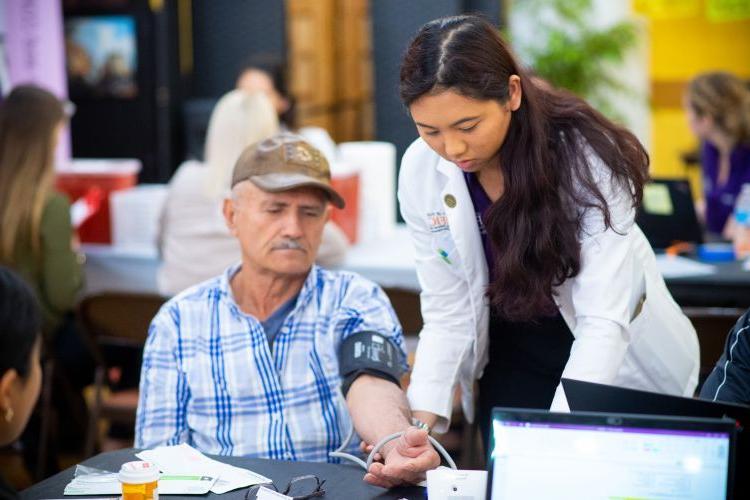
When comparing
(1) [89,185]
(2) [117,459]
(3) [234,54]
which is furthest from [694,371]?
(3) [234,54]

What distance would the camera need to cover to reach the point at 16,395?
1.74m

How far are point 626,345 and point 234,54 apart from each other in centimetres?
479

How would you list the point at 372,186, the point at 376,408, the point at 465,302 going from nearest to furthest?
1. the point at 376,408
2. the point at 465,302
3. the point at 372,186

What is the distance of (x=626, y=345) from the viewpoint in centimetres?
212

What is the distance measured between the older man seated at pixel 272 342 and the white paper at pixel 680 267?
5.93ft

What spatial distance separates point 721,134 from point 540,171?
3.24m

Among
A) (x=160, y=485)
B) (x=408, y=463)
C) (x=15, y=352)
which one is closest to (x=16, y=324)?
(x=15, y=352)

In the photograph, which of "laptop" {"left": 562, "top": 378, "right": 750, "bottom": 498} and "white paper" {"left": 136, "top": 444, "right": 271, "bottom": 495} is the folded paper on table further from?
"laptop" {"left": 562, "top": 378, "right": 750, "bottom": 498}

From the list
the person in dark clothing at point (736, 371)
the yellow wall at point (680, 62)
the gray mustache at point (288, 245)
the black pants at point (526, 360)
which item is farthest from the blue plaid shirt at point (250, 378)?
the yellow wall at point (680, 62)

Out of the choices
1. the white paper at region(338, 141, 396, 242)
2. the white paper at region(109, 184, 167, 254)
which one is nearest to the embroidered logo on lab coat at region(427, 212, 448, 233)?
the white paper at region(338, 141, 396, 242)

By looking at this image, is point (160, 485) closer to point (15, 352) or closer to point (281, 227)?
point (15, 352)

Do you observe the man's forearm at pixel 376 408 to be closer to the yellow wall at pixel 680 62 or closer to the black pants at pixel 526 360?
the black pants at pixel 526 360

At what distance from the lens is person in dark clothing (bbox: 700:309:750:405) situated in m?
1.93

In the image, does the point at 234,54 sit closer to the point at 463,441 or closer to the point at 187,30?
the point at 187,30
